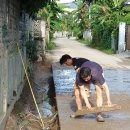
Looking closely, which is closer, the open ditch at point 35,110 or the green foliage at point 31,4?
the open ditch at point 35,110

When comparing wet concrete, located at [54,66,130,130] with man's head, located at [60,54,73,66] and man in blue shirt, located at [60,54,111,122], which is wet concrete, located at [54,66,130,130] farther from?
man's head, located at [60,54,73,66]

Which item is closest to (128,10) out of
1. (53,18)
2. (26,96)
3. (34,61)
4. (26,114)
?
(53,18)

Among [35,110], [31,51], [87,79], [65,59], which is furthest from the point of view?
[31,51]

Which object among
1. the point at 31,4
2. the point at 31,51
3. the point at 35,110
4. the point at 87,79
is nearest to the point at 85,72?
the point at 87,79

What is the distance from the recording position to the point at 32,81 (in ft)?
50.0

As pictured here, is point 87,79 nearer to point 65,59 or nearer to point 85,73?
point 85,73

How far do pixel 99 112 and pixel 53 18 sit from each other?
30473mm

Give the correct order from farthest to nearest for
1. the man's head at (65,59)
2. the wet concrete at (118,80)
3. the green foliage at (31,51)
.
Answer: the green foliage at (31,51), the wet concrete at (118,80), the man's head at (65,59)

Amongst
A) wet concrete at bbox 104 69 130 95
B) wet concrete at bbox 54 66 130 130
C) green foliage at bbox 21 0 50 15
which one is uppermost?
green foliage at bbox 21 0 50 15

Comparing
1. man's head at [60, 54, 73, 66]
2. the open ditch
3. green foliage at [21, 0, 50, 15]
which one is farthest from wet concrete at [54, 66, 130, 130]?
green foliage at [21, 0, 50, 15]

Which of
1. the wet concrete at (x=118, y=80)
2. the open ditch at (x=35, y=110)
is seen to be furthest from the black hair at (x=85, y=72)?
the wet concrete at (x=118, y=80)

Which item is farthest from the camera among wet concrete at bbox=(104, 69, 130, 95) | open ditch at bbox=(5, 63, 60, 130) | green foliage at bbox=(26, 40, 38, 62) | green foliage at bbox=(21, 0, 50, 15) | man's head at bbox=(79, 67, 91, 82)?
green foliage at bbox=(26, 40, 38, 62)

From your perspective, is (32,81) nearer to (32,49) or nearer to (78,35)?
(32,49)

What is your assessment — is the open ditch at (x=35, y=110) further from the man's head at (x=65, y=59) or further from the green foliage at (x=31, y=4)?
the green foliage at (x=31, y=4)
